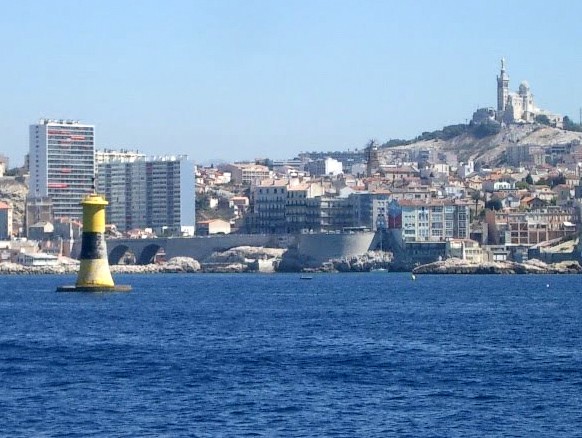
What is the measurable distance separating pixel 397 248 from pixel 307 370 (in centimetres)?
8390

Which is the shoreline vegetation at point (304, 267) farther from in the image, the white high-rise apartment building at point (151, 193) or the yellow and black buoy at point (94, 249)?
the yellow and black buoy at point (94, 249)

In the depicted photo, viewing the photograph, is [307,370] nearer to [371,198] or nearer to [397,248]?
[397,248]

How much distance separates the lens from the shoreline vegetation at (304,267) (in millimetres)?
108688

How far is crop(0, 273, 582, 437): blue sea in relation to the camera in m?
24.3

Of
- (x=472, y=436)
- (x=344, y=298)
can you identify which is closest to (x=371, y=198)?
(x=344, y=298)

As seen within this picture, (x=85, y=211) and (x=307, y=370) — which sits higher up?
(x=85, y=211)

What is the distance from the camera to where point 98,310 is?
50531mm

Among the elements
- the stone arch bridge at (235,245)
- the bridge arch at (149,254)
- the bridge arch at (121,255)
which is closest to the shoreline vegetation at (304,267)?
the stone arch bridge at (235,245)

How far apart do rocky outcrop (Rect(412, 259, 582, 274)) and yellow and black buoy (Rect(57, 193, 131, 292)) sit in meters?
53.6

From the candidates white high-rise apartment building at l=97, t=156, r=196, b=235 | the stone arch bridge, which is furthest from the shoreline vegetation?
white high-rise apartment building at l=97, t=156, r=196, b=235

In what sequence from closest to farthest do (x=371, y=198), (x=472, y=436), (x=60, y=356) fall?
(x=472, y=436)
(x=60, y=356)
(x=371, y=198)

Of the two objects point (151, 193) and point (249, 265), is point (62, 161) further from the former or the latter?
point (249, 265)

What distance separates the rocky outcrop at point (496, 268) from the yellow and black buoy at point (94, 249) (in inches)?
2109

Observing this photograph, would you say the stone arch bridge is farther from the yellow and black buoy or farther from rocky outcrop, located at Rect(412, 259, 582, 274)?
the yellow and black buoy
